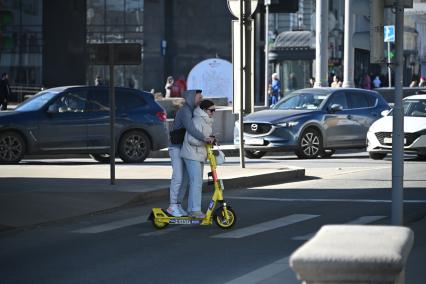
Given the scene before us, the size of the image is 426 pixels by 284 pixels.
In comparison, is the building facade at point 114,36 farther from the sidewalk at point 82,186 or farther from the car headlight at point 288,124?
the sidewalk at point 82,186

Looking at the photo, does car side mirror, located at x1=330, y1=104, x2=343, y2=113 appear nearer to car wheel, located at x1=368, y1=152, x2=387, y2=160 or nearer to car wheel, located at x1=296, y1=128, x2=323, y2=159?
car wheel, located at x1=296, y1=128, x2=323, y2=159

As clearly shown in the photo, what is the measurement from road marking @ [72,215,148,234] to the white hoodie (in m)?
1.24

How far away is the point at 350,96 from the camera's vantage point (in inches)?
1000

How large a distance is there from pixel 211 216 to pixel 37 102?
10.6 meters

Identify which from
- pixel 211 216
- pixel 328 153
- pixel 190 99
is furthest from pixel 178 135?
pixel 328 153

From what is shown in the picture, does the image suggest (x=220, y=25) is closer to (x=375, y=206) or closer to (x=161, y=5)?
(x=161, y=5)

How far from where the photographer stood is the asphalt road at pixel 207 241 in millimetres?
9039

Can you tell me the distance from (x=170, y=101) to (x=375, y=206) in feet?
55.2

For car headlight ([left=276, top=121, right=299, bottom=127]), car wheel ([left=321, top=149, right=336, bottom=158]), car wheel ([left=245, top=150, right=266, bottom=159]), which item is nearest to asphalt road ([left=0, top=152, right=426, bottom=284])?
car headlight ([left=276, top=121, right=299, bottom=127])

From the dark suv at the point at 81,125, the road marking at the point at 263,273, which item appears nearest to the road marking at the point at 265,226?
the road marking at the point at 263,273

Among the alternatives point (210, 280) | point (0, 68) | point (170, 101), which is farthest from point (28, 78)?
point (210, 280)

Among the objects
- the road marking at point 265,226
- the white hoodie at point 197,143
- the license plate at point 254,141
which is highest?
the white hoodie at point 197,143

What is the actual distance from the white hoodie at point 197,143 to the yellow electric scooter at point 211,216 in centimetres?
8

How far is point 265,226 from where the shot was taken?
1241 centimetres
